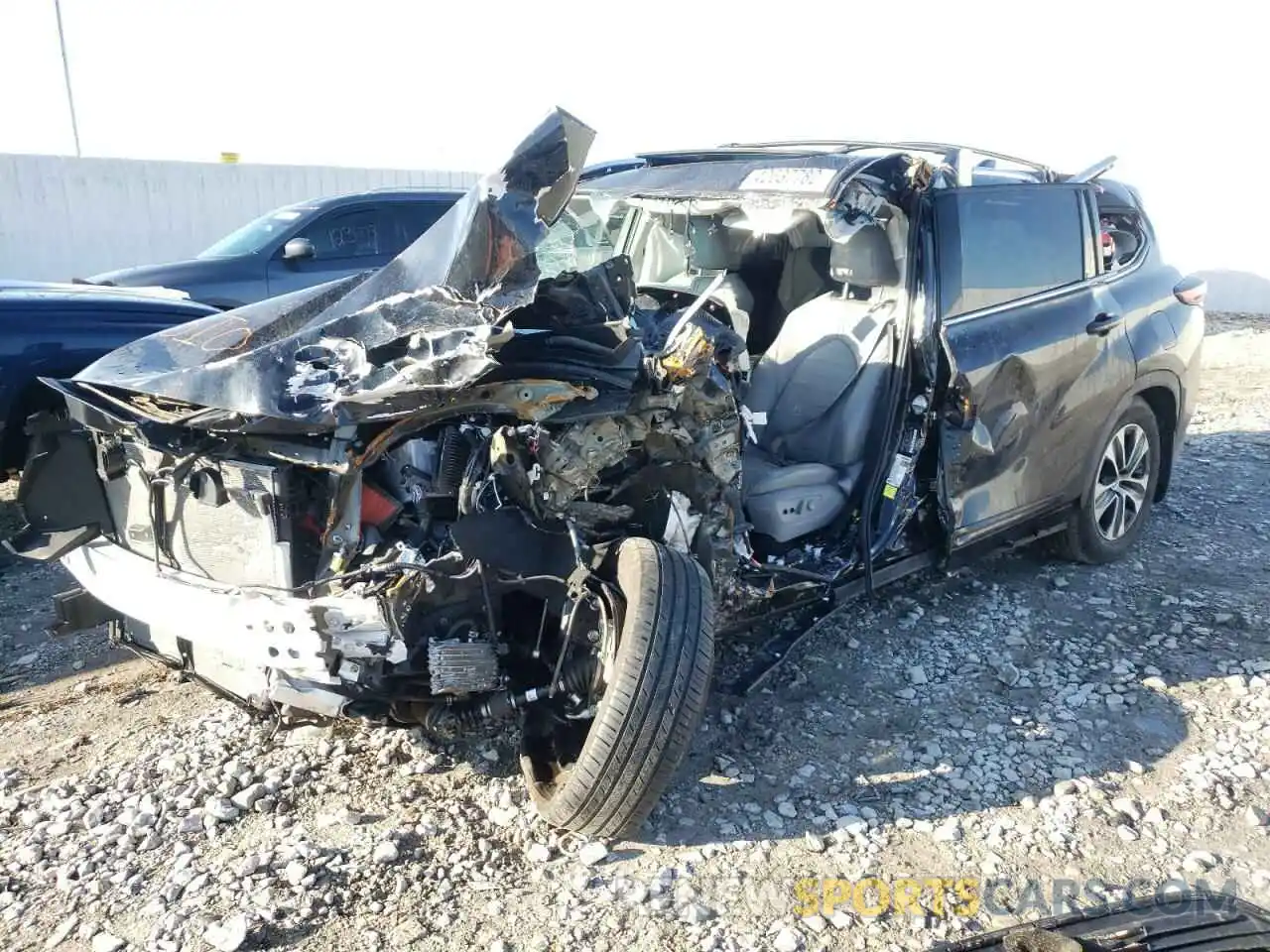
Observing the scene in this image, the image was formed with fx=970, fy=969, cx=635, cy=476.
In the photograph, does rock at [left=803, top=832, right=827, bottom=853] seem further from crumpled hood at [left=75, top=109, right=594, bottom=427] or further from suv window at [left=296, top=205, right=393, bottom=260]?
suv window at [left=296, top=205, right=393, bottom=260]

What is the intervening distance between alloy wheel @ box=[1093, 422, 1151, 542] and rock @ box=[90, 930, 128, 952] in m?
4.15

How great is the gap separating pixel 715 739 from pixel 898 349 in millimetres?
1624

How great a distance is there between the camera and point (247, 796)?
296 centimetres

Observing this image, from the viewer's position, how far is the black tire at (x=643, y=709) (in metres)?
2.62

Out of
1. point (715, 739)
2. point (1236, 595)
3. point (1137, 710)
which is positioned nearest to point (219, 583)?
point (715, 739)

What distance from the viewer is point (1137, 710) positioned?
3.56 metres

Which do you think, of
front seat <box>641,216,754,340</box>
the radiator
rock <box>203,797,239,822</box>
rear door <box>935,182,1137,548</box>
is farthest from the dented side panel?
rock <box>203,797,239,822</box>

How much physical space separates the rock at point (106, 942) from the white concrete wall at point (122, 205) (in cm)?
1169

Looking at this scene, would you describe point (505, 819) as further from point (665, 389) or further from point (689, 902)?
point (665, 389)

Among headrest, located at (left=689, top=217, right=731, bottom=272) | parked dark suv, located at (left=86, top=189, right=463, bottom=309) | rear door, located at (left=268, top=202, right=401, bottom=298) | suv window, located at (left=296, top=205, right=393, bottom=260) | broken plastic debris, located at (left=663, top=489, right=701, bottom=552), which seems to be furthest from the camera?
suv window, located at (left=296, top=205, right=393, bottom=260)

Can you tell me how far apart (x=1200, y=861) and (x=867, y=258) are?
2.35m

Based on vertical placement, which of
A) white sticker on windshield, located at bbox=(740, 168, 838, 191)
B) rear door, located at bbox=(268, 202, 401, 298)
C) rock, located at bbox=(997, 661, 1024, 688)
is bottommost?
rock, located at bbox=(997, 661, 1024, 688)

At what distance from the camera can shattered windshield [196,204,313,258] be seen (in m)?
7.65

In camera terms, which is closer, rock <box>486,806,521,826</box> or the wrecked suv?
the wrecked suv
